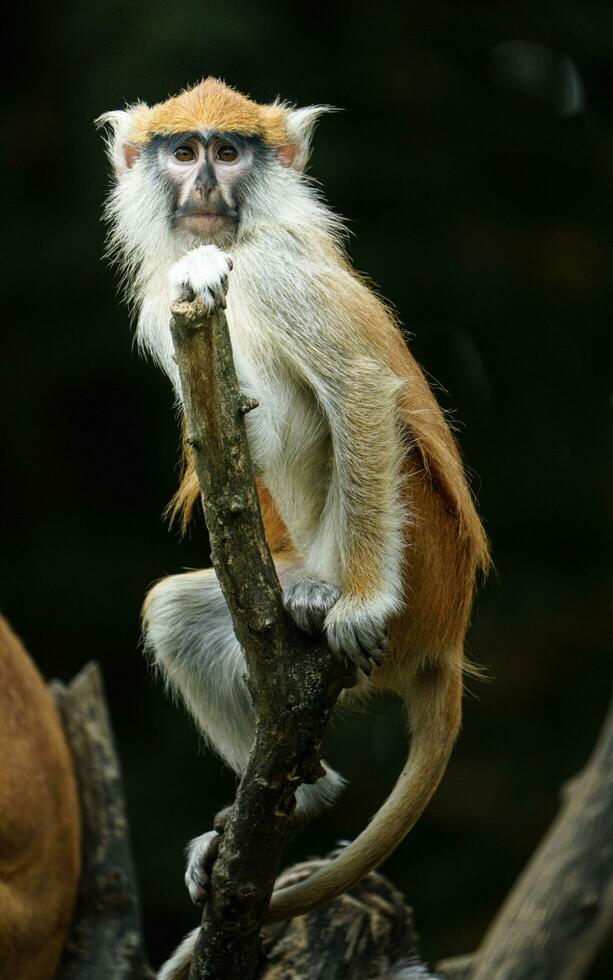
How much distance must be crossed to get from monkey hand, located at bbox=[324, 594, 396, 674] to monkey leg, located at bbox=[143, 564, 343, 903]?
65cm

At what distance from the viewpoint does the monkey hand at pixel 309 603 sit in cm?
261

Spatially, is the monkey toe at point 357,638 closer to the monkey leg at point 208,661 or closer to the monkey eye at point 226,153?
the monkey leg at point 208,661

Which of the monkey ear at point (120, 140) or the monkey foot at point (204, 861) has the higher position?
the monkey ear at point (120, 140)

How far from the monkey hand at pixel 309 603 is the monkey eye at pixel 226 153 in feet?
3.42

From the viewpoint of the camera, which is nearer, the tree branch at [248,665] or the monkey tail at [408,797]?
the tree branch at [248,665]

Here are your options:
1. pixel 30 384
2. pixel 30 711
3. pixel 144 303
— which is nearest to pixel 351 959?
pixel 30 711

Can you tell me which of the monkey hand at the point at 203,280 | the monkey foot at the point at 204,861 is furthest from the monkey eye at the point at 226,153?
the monkey foot at the point at 204,861

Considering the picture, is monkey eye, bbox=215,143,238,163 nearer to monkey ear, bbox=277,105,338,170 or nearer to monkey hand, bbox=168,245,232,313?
monkey ear, bbox=277,105,338,170

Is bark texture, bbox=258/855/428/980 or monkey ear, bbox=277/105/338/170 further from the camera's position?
bark texture, bbox=258/855/428/980

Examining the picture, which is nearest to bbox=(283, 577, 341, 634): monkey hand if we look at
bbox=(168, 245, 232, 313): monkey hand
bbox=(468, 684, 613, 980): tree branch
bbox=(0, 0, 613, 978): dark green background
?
bbox=(168, 245, 232, 313): monkey hand

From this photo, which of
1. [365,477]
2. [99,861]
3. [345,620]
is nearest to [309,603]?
[345,620]

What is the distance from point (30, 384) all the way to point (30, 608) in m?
1.24

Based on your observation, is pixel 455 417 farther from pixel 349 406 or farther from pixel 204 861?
pixel 204 861

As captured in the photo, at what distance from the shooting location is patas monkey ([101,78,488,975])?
268 cm
